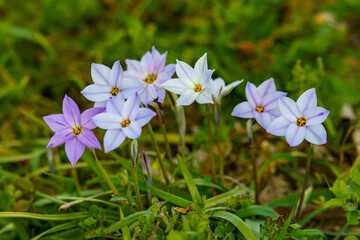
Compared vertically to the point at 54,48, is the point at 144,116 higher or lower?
lower

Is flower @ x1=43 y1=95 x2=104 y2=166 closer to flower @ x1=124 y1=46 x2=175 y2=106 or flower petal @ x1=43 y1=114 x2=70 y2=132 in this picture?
flower petal @ x1=43 y1=114 x2=70 y2=132

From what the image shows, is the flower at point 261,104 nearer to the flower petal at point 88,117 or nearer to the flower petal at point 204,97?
the flower petal at point 204,97

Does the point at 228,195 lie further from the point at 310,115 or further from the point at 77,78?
the point at 77,78

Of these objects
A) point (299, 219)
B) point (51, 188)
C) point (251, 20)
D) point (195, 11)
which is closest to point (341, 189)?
point (299, 219)

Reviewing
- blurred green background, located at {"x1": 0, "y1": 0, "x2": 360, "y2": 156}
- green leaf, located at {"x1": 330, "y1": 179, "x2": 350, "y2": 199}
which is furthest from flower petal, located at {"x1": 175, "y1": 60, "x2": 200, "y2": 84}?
blurred green background, located at {"x1": 0, "y1": 0, "x2": 360, "y2": 156}

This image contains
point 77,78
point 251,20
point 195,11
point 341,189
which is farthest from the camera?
point 195,11

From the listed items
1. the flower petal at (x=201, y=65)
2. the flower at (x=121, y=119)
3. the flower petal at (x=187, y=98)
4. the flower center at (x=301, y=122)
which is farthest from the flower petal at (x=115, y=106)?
the flower center at (x=301, y=122)

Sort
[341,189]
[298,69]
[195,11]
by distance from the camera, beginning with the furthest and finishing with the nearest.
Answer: [195,11]
[298,69]
[341,189]
